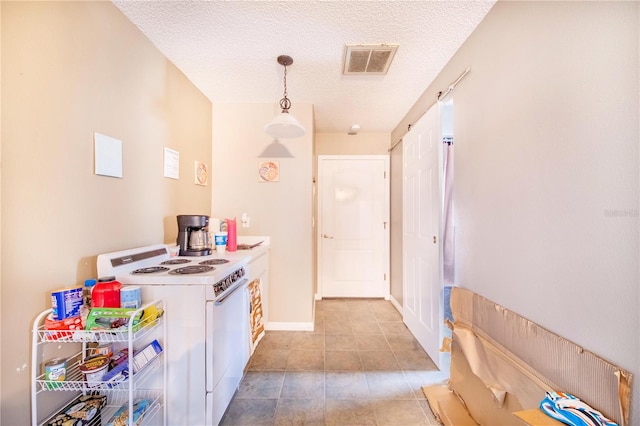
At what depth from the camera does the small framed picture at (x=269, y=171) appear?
269 cm

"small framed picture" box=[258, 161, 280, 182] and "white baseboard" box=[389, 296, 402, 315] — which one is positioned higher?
"small framed picture" box=[258, 161, 280, 182]

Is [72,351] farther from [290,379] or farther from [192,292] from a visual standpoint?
[290,379]

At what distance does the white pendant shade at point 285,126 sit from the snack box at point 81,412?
73.4 inches

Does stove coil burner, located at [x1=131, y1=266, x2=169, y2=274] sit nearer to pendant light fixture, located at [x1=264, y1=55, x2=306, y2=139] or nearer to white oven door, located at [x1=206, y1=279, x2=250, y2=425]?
white oven door, located at [x1=206, y1=279, x2=250, y2=425]

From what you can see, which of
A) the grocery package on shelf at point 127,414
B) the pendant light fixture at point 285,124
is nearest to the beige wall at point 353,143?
the pendant light fixture at point 285,124

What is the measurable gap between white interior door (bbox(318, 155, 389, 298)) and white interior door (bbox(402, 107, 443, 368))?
85 cm

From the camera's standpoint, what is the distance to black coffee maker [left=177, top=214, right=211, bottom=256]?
1845 millimetres

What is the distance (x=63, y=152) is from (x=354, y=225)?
310 cm

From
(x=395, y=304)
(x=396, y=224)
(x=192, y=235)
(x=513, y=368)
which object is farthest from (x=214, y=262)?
(x=395, y=304)

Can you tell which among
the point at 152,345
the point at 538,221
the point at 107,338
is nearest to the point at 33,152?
the point at 107,338

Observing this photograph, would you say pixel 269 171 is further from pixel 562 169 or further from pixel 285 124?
pixel 562 169

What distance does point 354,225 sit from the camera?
3678 millimetres

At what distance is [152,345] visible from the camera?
3.96ft

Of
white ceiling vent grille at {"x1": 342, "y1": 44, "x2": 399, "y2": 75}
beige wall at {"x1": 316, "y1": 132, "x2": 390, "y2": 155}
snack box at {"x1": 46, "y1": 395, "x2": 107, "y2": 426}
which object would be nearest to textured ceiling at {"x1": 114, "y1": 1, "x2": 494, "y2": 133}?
white ceiling vent grille at {"x1": 342, "y1": 44, "x2": 399, "y2": 75}
